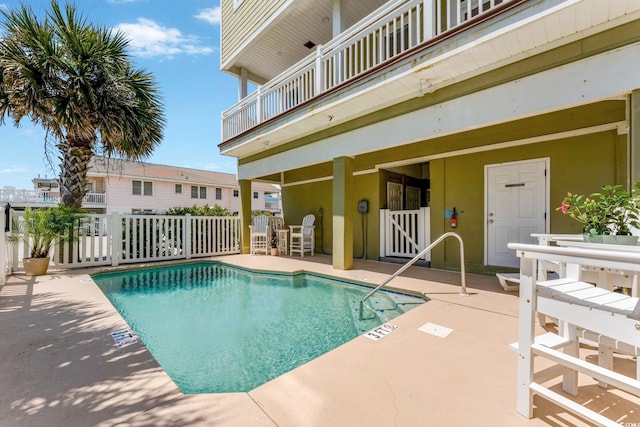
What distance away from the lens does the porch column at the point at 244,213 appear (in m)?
9.22

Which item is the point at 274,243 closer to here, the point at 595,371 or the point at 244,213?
the point at 244,213

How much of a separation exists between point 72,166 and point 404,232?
8301 millimetres

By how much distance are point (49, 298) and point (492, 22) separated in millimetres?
7001

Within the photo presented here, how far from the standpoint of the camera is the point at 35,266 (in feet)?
18.3

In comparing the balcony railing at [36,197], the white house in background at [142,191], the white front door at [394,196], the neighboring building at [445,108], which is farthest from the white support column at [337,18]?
the balcony railing at [36,197]

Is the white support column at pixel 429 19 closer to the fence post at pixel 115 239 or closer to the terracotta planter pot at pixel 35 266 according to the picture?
the fence post at pixel 115 239

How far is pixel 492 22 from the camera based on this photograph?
329cm

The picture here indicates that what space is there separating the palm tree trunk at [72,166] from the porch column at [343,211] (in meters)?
5.99

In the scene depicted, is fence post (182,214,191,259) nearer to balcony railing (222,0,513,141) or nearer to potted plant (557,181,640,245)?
balcony railing (222,0,513,141)

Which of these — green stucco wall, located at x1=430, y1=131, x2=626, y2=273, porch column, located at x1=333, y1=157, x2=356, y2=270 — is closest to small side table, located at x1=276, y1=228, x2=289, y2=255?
porch column, located at x1=333, y1=157, x2=356, y2=270

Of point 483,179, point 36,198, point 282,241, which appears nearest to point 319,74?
point 483,179

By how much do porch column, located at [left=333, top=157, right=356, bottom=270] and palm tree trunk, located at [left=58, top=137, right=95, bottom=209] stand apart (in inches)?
236

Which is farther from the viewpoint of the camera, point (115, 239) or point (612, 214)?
point (115, 239)

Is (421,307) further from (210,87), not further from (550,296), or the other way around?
(210,87)
